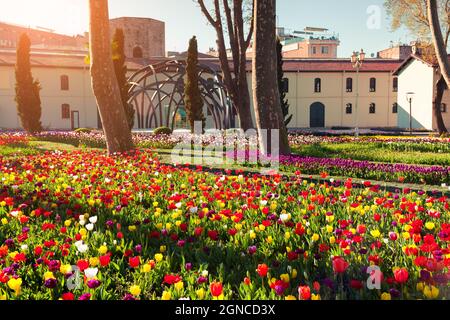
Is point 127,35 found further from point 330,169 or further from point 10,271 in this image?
point 10,271

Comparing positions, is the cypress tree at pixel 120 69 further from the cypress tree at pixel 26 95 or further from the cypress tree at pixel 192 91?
the cypress tree at pixel 26 95

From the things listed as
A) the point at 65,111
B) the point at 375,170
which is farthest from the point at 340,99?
the point at 375,170

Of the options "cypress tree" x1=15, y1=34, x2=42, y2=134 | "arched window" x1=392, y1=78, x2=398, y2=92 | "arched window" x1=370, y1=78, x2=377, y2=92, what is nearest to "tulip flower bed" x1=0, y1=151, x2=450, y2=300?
"cypress tree" x1=15, y1=34, x2=42, y2=134

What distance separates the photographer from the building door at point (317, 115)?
46.4 metres

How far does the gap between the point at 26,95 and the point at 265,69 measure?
20910 mm

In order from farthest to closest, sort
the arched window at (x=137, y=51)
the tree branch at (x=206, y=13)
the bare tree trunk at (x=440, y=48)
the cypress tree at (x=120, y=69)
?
the arched window at (x=137, y=51) < the cypress tree at (x=120, y=69) < the tree branch at (x=206, y=13) < the bare tree trunk at (x=440, y=48)

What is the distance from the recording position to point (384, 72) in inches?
1823

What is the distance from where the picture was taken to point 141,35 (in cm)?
5450

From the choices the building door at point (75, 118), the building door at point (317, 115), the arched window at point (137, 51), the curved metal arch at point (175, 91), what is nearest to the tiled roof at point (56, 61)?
the curved metal arch at point (175, 91)

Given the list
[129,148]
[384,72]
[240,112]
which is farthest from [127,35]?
[129,148]

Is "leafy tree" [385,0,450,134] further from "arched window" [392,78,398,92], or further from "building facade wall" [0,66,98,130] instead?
"building facade wall" [0,66,98,130]

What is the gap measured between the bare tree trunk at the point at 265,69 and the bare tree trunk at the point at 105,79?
4259 millimetres

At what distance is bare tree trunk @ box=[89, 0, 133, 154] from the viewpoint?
13.5 m
